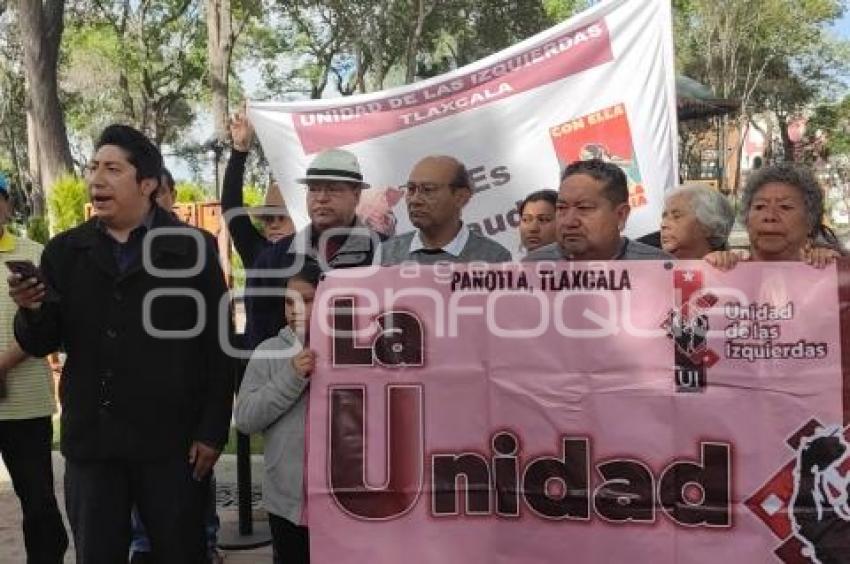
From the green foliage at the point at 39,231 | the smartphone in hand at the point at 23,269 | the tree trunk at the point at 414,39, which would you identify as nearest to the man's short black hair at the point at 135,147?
the smartphone in hand at the point at 23,269

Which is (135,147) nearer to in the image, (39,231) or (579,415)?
(579,415)

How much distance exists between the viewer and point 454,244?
3.55 meters

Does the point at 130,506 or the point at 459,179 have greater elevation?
the point at 459,179

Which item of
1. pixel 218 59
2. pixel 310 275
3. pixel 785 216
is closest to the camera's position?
pixel 785 216

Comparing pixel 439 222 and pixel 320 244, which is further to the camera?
pixel 320 244

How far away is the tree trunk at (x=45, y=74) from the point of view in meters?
16.8

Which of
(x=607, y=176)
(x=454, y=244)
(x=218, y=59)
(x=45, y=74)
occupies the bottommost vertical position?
(x=454, y=244)

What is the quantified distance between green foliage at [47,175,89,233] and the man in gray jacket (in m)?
14.0

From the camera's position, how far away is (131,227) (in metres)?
3.15

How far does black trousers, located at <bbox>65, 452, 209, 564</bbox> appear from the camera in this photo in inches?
120

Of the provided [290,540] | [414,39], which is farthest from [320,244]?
[414,39]

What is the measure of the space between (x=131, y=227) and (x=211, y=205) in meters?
14.1

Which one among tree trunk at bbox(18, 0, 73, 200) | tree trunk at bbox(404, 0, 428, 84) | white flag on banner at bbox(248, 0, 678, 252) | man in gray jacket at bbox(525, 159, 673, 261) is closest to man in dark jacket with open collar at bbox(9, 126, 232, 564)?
man in gray jacket at bbox(525, 159, 673, 261)

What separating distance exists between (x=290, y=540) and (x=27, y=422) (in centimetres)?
131
